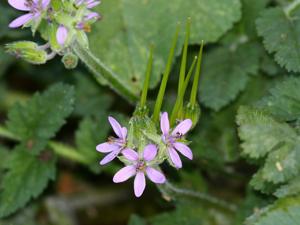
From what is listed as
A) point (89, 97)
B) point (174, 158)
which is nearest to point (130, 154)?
point (174, 158)

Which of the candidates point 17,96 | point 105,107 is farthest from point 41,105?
point 17,96

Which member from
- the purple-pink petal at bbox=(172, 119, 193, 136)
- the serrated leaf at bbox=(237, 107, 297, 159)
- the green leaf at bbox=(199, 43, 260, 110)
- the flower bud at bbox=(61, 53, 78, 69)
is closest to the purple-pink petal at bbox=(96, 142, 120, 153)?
the purple-pink petal at bbox=(172, 119, 193, 136)

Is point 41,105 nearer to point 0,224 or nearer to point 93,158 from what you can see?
point 93,158

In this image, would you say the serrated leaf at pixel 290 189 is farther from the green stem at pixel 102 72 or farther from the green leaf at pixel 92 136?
the green leaf at pixel 92 136

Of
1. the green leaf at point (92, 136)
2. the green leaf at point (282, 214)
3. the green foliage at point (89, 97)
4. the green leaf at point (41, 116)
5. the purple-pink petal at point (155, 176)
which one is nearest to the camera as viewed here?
the green leaf at point (282, 214)

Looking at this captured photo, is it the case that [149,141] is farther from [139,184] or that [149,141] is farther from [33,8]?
[33,8]

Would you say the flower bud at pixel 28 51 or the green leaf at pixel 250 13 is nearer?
the flower bud at pixel 28 51

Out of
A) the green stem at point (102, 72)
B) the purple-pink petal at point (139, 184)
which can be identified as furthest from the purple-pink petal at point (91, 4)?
the purple-pink petal at point (139, 184)
